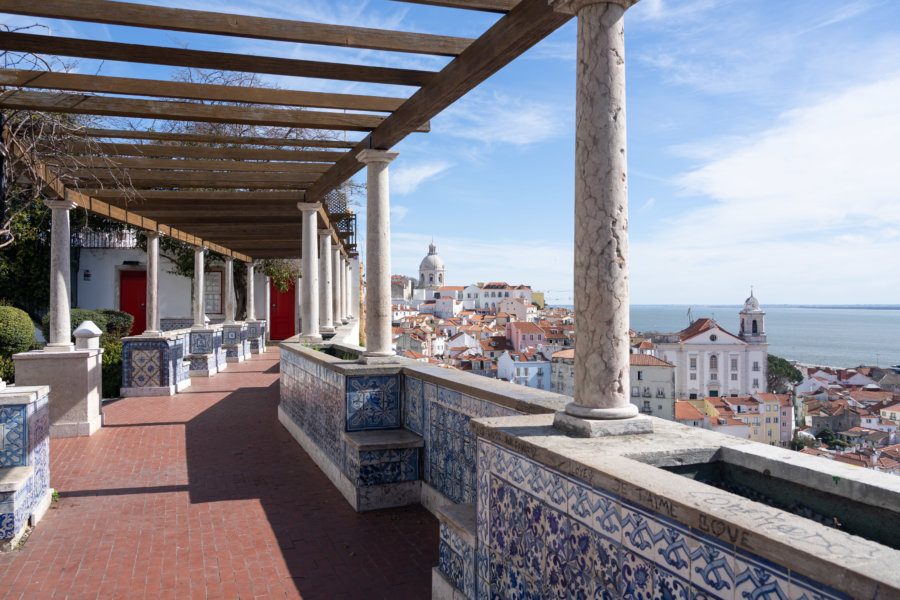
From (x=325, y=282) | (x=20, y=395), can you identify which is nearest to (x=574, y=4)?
(x=20, y=395)

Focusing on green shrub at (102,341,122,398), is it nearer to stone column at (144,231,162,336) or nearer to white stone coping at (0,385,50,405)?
stone column at (144,231,162,336)

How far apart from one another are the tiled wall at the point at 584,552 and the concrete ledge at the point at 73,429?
21.3 ft

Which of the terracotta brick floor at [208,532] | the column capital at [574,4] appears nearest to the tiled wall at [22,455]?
the terracotta brick floor at [208,532]

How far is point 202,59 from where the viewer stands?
4.27 meters

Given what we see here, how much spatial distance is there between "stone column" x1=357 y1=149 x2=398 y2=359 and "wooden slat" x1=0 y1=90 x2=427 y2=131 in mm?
740

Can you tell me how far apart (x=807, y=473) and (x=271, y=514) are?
400 centimetres

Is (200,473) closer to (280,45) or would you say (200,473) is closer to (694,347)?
(280,45)

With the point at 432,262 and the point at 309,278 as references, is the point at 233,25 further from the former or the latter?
the point at 432,262

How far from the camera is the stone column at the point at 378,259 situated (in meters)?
5.97

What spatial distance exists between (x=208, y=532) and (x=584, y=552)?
3.35 metres

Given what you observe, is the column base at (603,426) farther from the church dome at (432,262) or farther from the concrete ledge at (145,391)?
the church dome at (432,262)

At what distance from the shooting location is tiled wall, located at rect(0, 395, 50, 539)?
4246 mm

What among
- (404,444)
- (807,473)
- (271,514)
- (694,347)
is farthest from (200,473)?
(694,347)

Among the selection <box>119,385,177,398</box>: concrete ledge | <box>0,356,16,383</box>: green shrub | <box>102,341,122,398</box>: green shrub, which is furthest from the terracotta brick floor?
<box>102,341,122,398</box>: green shrub
